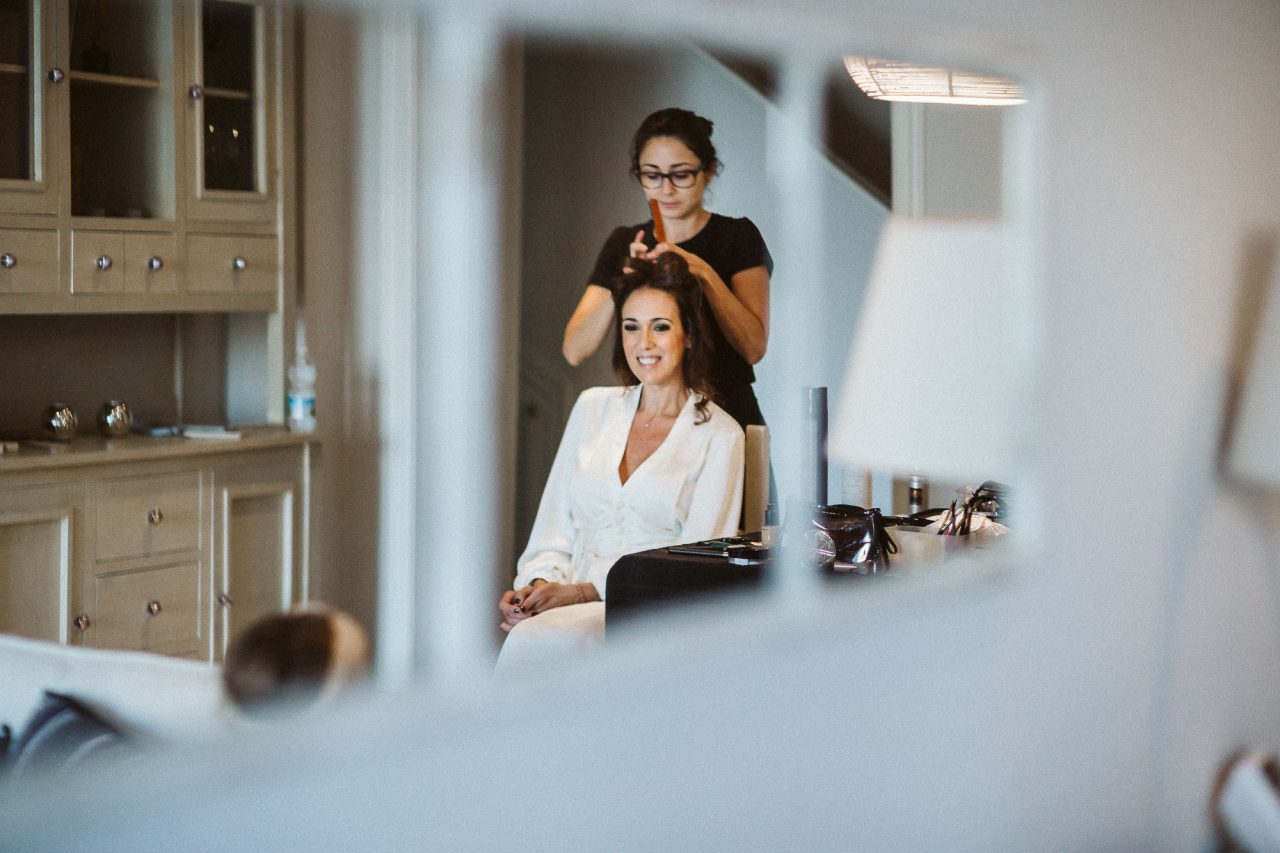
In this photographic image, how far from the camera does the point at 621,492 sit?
6.75 feet

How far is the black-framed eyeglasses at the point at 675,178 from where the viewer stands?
2104 mm

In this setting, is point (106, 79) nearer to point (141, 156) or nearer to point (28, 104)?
point (141, 156)

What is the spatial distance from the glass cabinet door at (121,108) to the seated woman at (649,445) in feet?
2.28

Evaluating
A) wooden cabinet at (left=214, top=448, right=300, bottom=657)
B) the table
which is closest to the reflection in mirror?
the table

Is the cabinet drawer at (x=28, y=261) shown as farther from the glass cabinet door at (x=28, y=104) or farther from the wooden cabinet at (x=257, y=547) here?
the wooden cabinet at (x=257, y=547)

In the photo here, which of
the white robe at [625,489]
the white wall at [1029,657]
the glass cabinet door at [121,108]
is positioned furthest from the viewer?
the white robe at [625,489]

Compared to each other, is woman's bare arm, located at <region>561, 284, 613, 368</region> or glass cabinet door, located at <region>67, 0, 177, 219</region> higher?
glass cabinet door, located at <region>67, 0, 177, 219</region>

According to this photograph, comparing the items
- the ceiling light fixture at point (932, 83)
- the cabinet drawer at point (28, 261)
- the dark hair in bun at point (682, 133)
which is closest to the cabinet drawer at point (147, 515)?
the cabinet drawer at point (28, 261)

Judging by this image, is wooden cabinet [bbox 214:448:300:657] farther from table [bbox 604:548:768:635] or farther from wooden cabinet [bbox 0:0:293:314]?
table [bbox 604:548:768:635]

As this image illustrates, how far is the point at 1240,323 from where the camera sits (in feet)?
7.16

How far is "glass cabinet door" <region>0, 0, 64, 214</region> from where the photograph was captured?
1.97m

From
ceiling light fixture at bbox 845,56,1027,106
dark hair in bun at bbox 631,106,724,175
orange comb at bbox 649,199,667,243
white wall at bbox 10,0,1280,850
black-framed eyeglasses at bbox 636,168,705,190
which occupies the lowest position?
white wall at bbox 10,0,1280,850

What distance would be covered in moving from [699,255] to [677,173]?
14cm

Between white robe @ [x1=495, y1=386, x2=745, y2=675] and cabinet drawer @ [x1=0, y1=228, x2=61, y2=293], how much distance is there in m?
0.79
